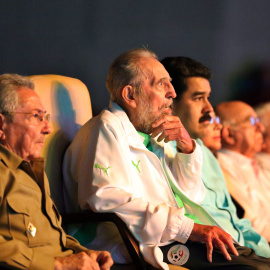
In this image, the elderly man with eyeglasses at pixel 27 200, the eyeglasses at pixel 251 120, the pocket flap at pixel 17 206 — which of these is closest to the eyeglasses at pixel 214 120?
the eyeglasses at pixel 251 120

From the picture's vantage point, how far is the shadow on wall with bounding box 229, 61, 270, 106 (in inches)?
201

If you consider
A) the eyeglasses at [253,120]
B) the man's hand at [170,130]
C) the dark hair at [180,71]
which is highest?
the dark hair at [180,71]

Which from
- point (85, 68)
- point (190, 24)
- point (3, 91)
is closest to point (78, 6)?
point (85, 68)

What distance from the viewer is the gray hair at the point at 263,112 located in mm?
4875

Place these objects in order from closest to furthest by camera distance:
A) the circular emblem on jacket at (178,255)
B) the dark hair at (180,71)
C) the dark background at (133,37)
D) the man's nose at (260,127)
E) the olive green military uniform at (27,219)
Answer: the olive green military uniform at (27,219), the circular emblem on jacket at (178,255), the dark background at (133,37), the dark hair at (180,71), the man's nose at (260,127)

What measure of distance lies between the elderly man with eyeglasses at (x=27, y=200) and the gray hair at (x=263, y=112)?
104 inches

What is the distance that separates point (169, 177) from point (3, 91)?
1051 mm

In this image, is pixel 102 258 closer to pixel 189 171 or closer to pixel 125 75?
pixel 189 171

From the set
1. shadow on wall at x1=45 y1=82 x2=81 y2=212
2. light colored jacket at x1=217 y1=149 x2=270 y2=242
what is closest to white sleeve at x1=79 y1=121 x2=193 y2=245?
shadow on wall at x1=45 y1=82 x2=81 y2=212

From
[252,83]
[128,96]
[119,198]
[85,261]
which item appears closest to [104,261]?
[85,261]

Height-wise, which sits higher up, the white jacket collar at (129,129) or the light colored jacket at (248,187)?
the white jacket collar at (129,129)

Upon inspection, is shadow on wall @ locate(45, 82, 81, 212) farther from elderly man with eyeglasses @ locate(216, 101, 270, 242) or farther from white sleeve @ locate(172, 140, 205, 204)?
elderly man with eyeglasses @ locate(216, 101, 270, 242)

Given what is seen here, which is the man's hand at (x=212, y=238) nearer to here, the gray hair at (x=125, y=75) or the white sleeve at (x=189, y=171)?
the white sleeve at (x=189, y=171)

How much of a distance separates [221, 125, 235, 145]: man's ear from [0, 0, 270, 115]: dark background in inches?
19.7
